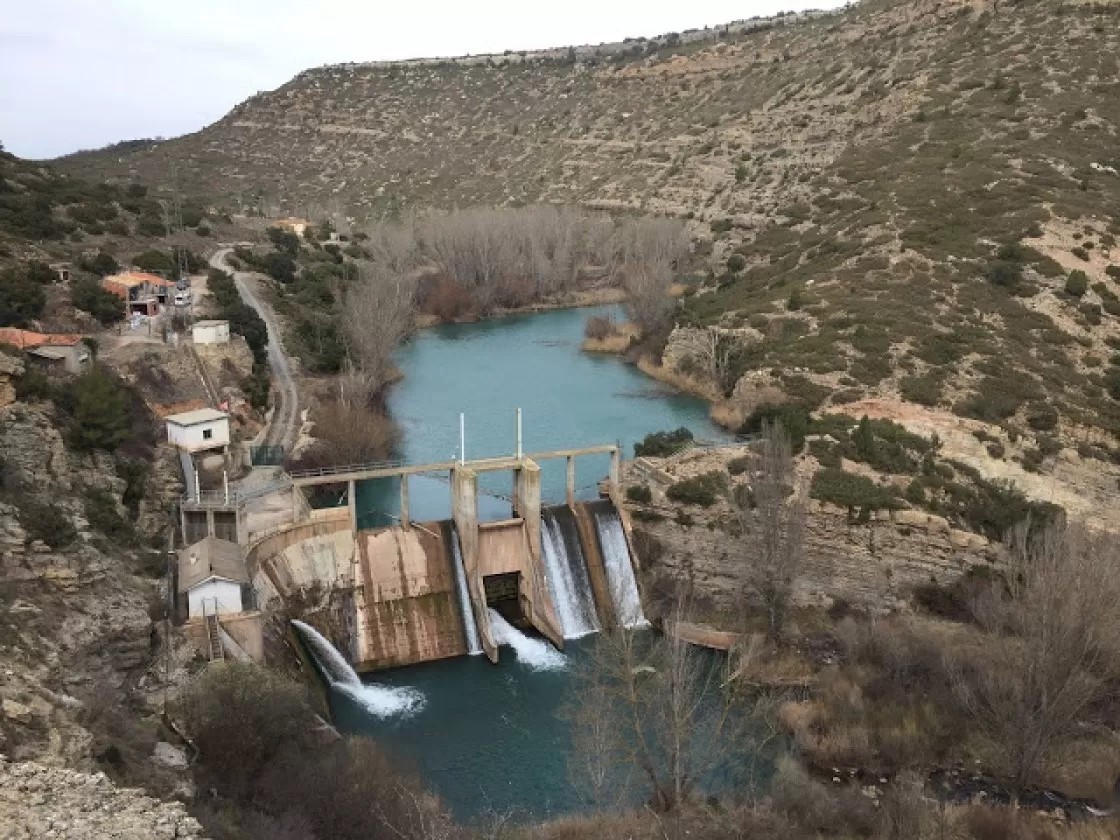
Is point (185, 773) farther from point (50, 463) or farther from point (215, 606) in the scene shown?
point (50, 463)

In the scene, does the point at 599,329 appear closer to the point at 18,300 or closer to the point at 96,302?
the point at 96,302

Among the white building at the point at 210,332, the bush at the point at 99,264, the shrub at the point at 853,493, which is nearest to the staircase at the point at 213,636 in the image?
the white building at the point at 210,332

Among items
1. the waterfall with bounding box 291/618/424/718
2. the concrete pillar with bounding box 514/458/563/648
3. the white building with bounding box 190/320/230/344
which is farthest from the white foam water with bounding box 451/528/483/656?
the white building with bounding box 190/320/230/344

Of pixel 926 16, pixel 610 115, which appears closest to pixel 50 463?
pixel 926 16

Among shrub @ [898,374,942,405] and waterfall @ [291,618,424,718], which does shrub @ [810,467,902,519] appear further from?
waterfall @ [291,618,424,718]

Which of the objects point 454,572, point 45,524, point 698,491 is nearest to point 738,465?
point 698,491
